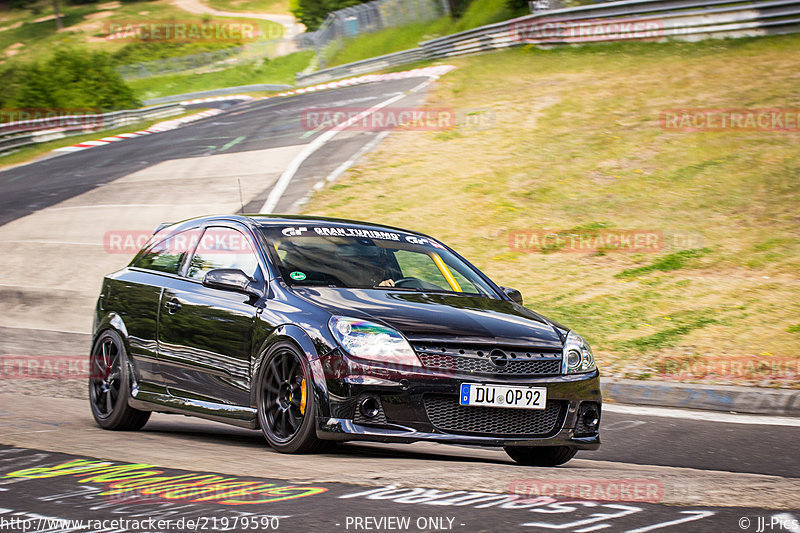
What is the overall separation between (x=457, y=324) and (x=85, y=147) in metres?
27.3

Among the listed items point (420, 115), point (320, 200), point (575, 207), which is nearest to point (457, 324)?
point (575, 207)

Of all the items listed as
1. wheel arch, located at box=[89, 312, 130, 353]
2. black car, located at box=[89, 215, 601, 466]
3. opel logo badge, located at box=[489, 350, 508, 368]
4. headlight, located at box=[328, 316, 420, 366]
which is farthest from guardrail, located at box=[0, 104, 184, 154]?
opel logo badge, located at box=[489, 350, 508, 368]

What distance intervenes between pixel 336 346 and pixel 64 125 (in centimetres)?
3254

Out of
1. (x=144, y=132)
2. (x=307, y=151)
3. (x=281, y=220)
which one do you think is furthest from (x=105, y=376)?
(x=144, y=132)

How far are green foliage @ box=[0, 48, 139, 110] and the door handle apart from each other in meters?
36.9

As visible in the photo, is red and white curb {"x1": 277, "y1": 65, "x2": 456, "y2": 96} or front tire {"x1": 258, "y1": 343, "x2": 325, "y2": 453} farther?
red and white curb {"x1": 277, "y1": 65, "x2": 456, "y2": 96}

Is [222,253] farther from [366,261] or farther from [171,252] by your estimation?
[366,261]

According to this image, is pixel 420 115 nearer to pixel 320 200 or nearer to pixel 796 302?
pixel 320 200

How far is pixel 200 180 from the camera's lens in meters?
21.4

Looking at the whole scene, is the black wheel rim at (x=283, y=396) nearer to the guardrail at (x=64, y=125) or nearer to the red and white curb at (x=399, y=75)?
the red and white curb at (x=399, y=75)

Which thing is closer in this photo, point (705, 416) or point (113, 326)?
point (113, 326)

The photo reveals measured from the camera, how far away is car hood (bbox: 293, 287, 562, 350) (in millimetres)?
6012

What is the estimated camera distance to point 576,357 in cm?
643

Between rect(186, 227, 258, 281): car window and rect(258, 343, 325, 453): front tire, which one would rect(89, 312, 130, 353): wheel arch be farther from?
rect(258, 343, 325, 453): front tire
